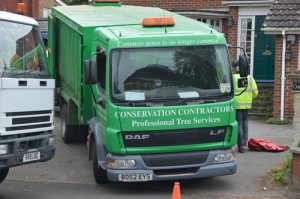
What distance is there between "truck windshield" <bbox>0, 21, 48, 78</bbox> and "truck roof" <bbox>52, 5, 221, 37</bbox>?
48.0 inches

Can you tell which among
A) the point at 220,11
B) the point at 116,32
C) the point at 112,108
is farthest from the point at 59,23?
the point at 220,11

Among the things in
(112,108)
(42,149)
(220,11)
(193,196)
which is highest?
(220,11)

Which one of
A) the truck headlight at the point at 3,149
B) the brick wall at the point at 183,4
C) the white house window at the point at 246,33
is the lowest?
the truck headlight at the point at 3,149

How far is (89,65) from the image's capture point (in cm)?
888

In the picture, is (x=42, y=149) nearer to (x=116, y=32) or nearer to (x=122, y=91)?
(x=122, y=91)

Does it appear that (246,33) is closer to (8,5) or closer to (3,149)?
(3,149)

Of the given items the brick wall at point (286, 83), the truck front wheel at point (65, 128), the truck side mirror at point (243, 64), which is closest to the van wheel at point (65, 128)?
the truck front wheel at point (65, 128)

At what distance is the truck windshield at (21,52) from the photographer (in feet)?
26.9

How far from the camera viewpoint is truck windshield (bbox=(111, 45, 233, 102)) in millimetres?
8594

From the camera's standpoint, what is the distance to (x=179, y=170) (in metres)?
8.79

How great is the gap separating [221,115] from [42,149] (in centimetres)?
263

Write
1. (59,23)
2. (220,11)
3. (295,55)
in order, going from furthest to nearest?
(220,11) → (295,55) → (59,23)

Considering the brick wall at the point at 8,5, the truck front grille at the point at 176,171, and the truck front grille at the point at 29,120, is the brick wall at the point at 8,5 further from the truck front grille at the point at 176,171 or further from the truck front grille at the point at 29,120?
the truck front grille at the point at 176,171

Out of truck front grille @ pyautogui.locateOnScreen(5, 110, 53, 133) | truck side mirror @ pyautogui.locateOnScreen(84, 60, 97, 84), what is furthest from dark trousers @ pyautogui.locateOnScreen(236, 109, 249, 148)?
truck front grille @ pyautogui.locateOnScreen(5, 110, 53, 133)
